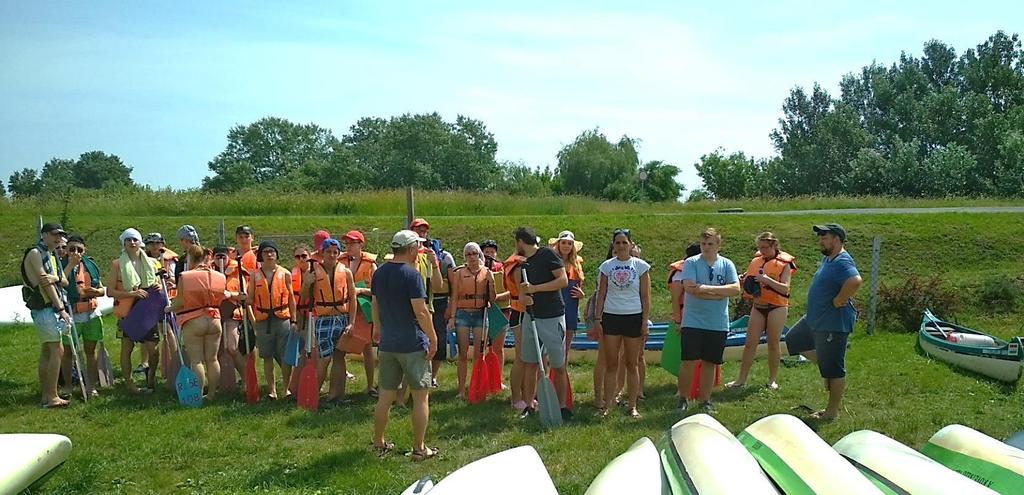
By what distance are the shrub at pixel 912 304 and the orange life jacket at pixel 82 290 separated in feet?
36.7

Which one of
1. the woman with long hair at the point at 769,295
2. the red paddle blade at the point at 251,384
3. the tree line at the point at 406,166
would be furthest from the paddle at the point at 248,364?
the tree line at the point at 406,166

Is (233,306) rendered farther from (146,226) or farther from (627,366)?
(146,226)

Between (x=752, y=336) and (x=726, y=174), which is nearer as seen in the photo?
(x=752, y=336)

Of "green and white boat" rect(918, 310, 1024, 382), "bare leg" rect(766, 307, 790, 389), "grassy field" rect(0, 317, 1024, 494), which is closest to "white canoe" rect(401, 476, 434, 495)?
"grassy field" rect(0, 317, 1024, 494)

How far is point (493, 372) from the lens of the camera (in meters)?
7.64

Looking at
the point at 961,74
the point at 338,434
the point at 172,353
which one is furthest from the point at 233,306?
the point at 961,74

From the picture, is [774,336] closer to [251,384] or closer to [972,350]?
[972,350]

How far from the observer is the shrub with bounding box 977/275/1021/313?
42.0 feet

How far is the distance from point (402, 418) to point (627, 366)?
2180 mm

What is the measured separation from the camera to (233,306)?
7.75 meters

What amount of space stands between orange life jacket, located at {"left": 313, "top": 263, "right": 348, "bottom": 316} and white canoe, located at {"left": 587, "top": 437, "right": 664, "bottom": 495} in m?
3.78

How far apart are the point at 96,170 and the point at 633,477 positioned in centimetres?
10361

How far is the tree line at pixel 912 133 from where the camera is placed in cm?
3359

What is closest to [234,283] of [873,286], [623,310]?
[623,310]
